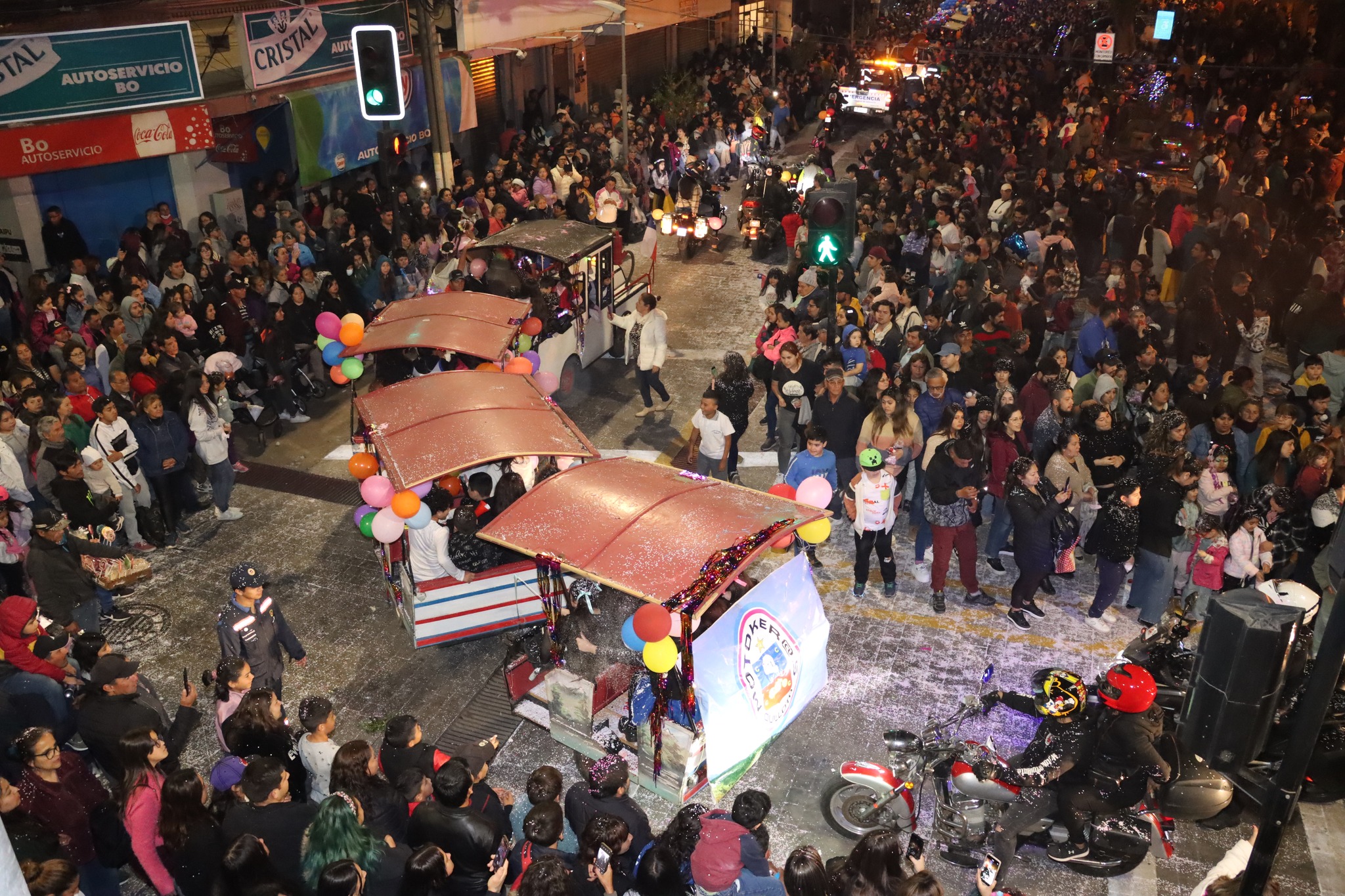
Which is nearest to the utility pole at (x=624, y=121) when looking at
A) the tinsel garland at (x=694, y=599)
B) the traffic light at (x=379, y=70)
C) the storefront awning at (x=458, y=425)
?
the traffic light at (x=379, y=70)

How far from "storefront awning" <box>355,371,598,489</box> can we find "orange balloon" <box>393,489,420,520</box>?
0.39 feet

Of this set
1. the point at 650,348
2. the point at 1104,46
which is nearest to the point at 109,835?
the point at 650,348

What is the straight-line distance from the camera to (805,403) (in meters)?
11.6

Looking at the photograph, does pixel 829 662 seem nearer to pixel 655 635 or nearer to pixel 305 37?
pixel 655 635

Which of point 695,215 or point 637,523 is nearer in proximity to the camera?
point 637,523

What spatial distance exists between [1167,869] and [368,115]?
11.1 meters

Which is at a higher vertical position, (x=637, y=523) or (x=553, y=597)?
(x=637, y=523)

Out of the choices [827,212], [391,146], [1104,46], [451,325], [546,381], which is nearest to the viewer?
[451,325]

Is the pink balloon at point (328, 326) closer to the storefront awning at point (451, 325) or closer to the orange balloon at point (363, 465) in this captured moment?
the storefront awning at point (451, 325)

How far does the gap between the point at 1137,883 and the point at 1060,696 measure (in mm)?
1416

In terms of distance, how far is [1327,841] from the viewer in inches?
287

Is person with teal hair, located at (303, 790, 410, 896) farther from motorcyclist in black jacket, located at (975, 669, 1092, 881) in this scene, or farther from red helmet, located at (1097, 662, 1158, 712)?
red helmet, located at (1097, 662, 1158, 712)

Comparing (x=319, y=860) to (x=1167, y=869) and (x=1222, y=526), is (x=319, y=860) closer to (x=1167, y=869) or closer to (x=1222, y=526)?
(x=1167, y=869)

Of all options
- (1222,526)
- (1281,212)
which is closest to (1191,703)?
(1222,526)
